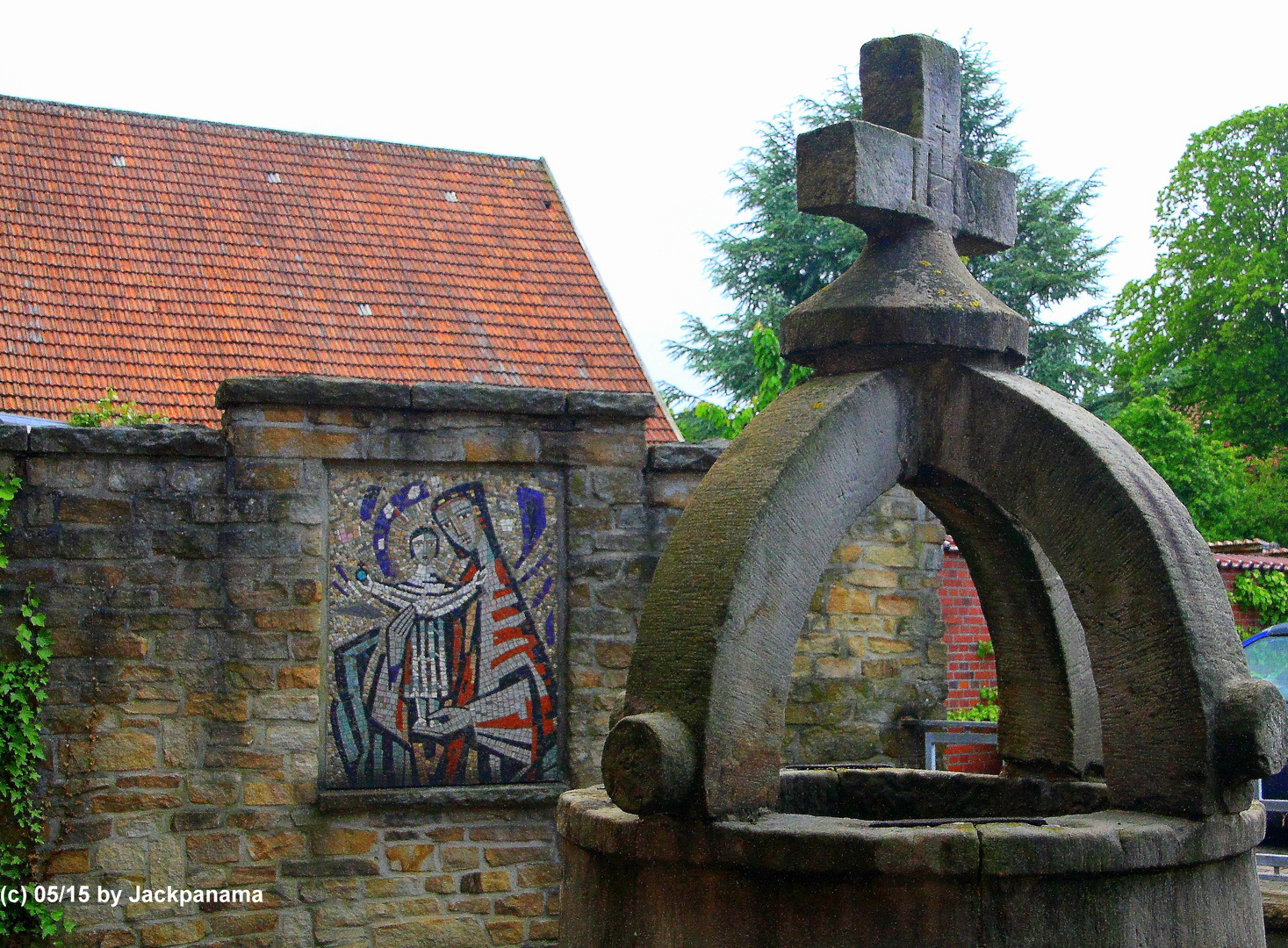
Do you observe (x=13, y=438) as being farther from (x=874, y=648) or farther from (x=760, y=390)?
(x=760, y=390)

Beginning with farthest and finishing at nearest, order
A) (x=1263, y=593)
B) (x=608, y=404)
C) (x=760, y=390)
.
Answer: (x=760, y=390) → (x=1263, y=593) → (x=608, y=404)

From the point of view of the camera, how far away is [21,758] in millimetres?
5660

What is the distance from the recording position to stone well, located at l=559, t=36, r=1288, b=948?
2.82 metres

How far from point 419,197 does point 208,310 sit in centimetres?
325

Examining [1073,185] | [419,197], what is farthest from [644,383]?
[1073,185]

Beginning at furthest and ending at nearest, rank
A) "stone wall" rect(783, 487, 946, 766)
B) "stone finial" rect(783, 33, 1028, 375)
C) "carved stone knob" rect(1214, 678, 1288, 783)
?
"stone wall" rect(783, 487, 946, 766) < "stone finial" rect(783, 33, 1028, 375) < "carved stone knob" rect(1214, 678, 1288, 783)

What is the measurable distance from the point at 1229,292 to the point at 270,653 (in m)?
24.2

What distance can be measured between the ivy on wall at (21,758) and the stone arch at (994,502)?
359 cm

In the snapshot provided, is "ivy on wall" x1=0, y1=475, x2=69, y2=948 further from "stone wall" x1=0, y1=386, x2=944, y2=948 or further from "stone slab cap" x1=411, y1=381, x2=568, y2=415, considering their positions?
"stone slab cap" x1=411, y1=381, x2=568, y2=415

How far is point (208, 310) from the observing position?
Result: 13.4 meters

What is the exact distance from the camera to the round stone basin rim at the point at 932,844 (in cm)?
277

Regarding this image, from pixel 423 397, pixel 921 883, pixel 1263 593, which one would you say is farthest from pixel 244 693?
pixel 1263 593

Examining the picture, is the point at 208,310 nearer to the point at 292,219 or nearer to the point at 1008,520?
the point at 292,219

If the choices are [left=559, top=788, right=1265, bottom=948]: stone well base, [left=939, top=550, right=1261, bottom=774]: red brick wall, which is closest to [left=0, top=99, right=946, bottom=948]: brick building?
[left=559, top=788, right=1265, bottom=948]: stone well base
